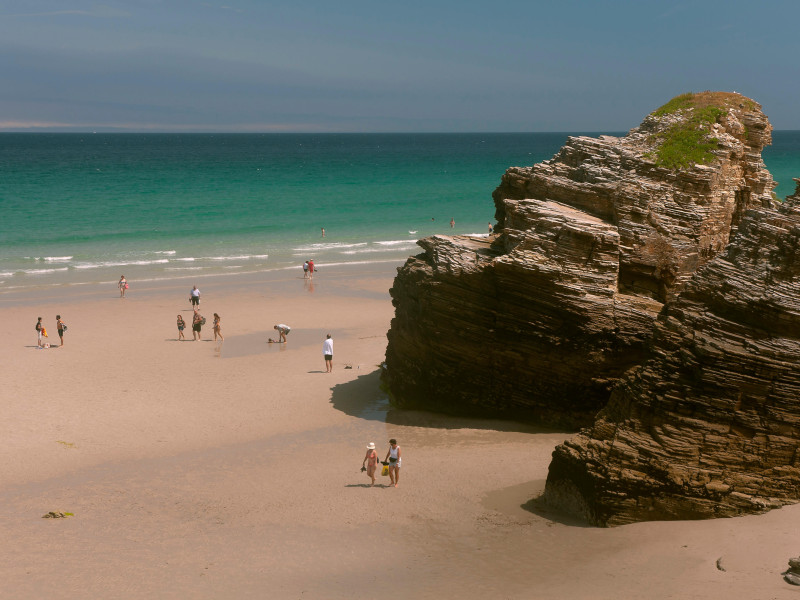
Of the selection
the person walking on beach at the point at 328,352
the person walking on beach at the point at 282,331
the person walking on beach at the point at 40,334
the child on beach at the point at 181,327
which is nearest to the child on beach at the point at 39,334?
the person walking on beach at the point at 40,334

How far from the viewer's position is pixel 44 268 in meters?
49.2

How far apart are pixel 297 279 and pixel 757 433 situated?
113 feet

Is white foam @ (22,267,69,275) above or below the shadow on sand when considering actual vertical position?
above

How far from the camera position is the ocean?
52.2 metres

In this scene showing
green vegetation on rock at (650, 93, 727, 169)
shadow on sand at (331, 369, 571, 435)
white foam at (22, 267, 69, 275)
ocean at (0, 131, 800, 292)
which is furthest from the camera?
ocean at (0, 131, 800, 292)

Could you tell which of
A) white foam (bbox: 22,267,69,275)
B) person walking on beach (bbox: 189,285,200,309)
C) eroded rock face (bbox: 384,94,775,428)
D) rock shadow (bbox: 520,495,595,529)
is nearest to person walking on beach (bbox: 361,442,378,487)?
rock shadow (bbox: 520,495,595,529)

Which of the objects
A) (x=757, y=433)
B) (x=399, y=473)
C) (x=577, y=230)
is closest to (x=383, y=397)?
(x=399, y=473)

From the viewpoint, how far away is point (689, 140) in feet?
67.9

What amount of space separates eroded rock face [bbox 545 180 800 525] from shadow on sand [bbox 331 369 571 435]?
17.7 ft

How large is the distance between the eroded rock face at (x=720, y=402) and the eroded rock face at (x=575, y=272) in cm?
397

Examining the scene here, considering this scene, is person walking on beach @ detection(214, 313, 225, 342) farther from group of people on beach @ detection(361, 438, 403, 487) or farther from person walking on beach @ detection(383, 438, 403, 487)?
person walking on beach @ detection(383, 438, 403, 487)

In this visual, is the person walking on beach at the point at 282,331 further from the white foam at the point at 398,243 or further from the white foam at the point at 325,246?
the white foam at the point at 398,243

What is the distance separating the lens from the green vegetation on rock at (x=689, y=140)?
20.3 meters

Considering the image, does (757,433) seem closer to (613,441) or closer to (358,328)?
(613,441)
